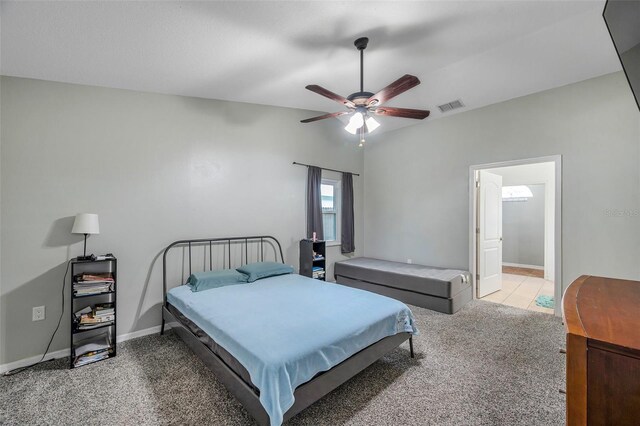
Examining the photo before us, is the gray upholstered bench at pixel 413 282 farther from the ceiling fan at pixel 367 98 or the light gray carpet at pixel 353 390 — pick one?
the ceiling fan at pixel 367 98

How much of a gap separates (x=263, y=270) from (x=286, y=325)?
1512mm

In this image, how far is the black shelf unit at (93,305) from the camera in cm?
247

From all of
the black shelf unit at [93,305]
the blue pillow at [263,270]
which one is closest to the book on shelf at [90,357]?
the black shelf unit at [93,305]

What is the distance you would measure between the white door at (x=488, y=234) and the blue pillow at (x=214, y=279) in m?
3.72

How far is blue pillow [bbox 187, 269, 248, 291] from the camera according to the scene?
2996 millimetres

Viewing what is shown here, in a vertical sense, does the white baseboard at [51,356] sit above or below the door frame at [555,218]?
below

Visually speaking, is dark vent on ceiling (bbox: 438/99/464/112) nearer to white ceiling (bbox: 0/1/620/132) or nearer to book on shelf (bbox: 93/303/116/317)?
white ceiling (bbox: 0/1/620/132)

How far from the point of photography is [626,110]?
10.2 ft

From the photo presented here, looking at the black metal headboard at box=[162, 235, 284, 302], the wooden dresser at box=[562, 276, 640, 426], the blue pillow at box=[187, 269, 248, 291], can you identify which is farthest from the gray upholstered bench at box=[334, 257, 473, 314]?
the wooden dresser at box=[562, 276, 640, 426]

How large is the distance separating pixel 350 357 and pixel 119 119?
3.34m

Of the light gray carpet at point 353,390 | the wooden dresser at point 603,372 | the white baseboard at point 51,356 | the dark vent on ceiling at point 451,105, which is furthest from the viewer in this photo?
the dark vent on ceiling at point 451,105

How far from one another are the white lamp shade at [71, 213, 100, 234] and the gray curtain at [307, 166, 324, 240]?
2827 millimetres

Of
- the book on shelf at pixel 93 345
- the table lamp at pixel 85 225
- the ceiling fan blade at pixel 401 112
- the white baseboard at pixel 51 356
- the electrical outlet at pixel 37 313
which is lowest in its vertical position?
the white baseboard at pixel 51 356

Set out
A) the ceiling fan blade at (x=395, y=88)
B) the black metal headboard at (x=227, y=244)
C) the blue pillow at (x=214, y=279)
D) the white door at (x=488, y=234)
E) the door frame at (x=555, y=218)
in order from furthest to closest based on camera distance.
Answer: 1. the white door at (x=488, y=234)
2. the door frame at (x=555, y=218)
3. the black metal headboard at (x=227, y=244)
4. the blue pillow at (x=214, y=279)
5. the ceiling fan blade at (x=395, y=88)
